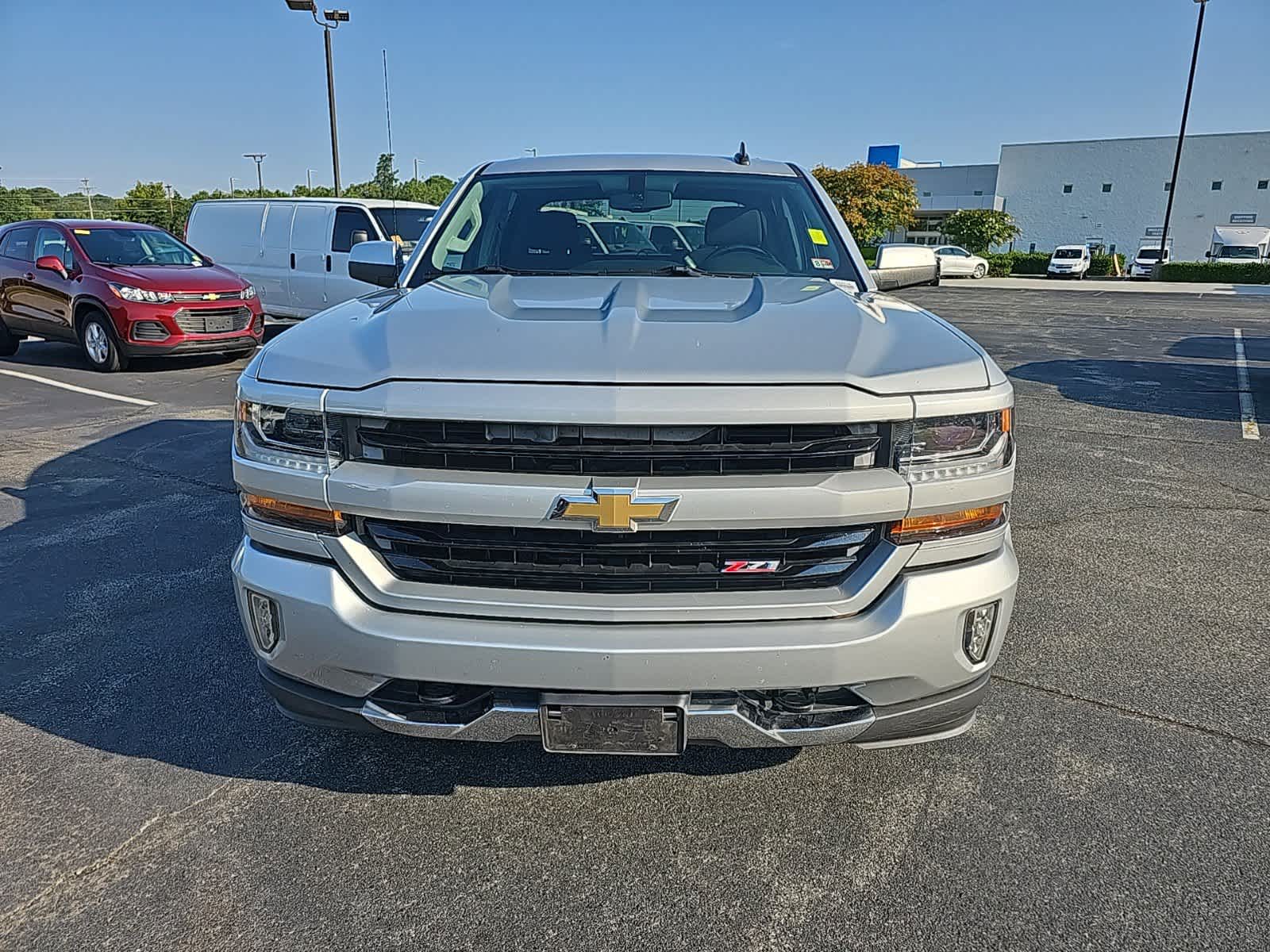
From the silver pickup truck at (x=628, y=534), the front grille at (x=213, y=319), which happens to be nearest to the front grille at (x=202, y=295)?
the front grille at (x=213, y=319)

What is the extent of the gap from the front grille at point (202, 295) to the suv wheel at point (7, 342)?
125 inches

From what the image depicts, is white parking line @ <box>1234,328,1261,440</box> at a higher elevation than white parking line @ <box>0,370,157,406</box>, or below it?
higher

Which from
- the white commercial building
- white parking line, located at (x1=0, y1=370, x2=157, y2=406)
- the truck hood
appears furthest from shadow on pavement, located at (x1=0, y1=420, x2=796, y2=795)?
the white commercial building

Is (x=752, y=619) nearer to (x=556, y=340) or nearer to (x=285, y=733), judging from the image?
(x=556, y=340)

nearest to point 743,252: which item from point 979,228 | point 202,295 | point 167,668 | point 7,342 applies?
point 167,668

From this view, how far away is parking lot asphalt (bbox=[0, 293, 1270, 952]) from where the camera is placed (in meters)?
2.10

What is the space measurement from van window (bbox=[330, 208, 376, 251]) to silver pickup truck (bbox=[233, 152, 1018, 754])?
1050cm

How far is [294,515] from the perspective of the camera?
2.19 metres

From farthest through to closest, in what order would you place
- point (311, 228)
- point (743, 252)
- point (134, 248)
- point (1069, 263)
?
point (1069, 263) < point (311, 228) < point (134, 248) < point (743, 252)

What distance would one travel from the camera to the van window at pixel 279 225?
41.7ft

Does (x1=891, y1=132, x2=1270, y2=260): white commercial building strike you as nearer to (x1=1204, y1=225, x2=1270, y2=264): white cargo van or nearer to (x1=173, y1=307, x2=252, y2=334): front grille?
(x1=1204, y1=225, x2=1270, y2=264): white cargo van

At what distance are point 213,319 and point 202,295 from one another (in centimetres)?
30

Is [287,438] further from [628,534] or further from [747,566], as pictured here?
[747,566]

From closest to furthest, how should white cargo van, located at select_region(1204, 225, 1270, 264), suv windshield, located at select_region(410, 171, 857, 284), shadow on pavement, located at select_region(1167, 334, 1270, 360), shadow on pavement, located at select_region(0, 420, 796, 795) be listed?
shadow on pavement, located at select_region(0, 420, 796, 795), suv windshield, located at select_region(410, 171, 857, 284), shadow on pavement, located at select_region(1167, 334, 1270, 360), white cargo van, located at select_region(1204, 225, 1270, 264)
